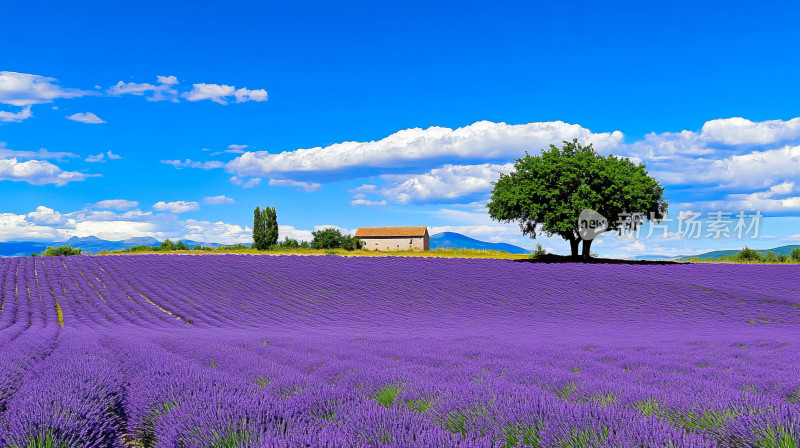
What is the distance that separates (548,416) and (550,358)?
17.5 feet

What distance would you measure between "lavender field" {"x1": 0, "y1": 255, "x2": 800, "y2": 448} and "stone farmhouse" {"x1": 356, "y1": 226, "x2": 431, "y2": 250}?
59370 millimetres

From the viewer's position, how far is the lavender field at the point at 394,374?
2.72 meters

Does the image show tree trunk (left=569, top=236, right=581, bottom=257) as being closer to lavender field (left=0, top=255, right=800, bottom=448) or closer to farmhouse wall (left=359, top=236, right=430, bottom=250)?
lavender field (left=0, top=255, right=800, bottom=448)

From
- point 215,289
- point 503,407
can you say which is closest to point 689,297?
point 215,289

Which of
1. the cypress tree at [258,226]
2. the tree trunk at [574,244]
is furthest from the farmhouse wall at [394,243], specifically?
the tree trunk at [574,244]

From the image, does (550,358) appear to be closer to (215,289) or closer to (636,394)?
(636,394)

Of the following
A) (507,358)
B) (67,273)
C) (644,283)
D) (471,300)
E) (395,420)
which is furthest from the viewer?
(67,273)

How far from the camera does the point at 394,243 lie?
3300 inches

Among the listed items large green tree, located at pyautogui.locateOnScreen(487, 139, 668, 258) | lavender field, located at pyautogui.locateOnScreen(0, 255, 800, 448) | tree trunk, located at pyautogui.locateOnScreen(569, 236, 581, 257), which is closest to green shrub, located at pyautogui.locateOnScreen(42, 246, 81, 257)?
lavender field, located at pyautogui.locateOnScreen(0, 255, 800, 448)

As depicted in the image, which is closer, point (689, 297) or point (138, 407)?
point (138, 407)

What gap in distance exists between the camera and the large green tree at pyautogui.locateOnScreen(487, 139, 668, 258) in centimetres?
3369

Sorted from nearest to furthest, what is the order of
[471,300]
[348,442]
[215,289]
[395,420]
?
[348,442] < [395,420] < [471,300] < [215,289]

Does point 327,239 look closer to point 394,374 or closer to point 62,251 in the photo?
point 62,251

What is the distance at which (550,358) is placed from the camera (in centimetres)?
786
